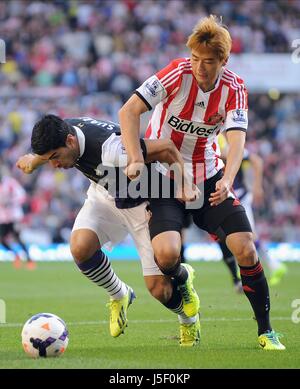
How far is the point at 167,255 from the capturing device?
670cm

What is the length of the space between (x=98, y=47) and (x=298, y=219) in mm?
7214

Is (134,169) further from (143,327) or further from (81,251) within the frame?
(143,327)

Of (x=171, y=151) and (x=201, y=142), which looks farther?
(x=201, y=142)

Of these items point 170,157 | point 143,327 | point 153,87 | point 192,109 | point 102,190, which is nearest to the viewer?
point 153,87

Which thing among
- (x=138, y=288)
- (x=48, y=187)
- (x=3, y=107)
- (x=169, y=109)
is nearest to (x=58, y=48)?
(x=3, y=107)

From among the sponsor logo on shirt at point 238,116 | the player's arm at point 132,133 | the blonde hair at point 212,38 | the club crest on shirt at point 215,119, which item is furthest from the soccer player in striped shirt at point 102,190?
the blonde hair at point 212,38

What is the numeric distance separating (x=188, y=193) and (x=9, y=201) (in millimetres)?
12395

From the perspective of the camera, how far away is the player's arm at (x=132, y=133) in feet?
21.4

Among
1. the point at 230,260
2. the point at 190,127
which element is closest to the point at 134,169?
the point at 190,127

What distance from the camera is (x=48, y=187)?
21797 mm

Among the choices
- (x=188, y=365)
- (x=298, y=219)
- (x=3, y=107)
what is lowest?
(x=298, y=219)

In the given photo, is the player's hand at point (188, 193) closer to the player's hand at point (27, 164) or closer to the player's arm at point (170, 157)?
the player's arm at point (170, 157)

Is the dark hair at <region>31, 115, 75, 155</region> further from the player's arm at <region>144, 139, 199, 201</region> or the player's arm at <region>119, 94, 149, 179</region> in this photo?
the player's arm at <region>144, 139, 199, 201</region>

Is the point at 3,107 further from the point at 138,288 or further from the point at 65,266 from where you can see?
the point at 138,288
